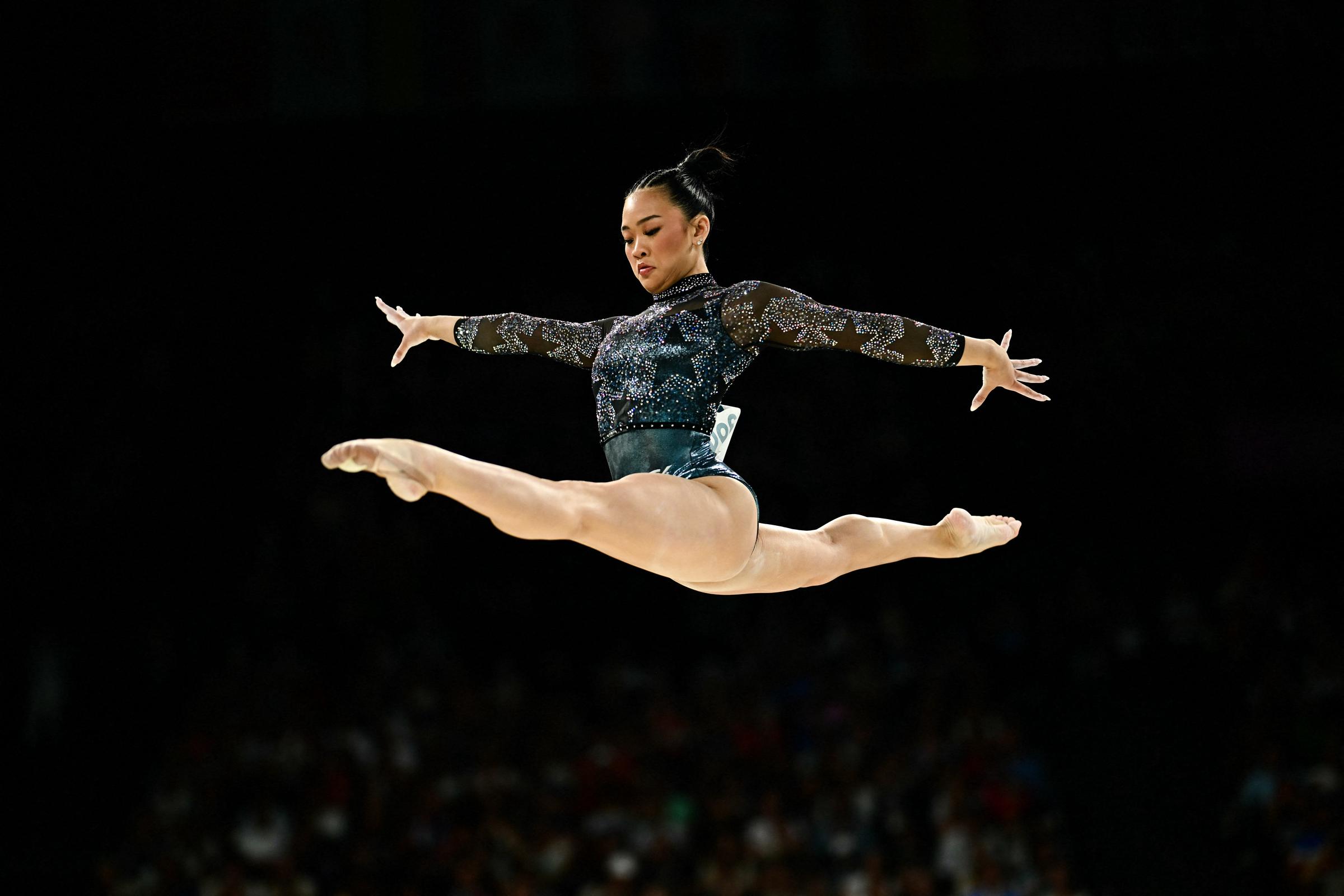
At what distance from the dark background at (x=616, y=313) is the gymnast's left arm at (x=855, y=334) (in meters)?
4.59

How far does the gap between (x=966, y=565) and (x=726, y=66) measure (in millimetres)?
3926

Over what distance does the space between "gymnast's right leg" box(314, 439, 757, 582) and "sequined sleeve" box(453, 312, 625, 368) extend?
2.28 feet

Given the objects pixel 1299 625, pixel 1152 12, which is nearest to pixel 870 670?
pixel 1299 625

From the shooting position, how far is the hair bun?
4211 mm

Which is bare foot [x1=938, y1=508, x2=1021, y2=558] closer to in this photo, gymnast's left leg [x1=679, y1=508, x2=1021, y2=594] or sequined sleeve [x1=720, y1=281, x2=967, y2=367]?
gymnast's left leg [x1=679, y1=508, x2=1021, y2=594]

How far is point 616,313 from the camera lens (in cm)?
1070

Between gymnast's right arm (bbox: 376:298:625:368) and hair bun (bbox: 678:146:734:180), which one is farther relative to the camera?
gymnast's right arm (bbox: 376:298:625:368)

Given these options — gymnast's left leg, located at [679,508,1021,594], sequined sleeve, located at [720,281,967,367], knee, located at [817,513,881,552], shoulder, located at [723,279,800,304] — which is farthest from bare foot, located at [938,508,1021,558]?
shoulder, located at [723,279,800,304]

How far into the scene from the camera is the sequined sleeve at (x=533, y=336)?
437 centimetres

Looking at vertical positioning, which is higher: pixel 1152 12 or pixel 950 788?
pixel 1152 12

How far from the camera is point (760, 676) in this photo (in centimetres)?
958

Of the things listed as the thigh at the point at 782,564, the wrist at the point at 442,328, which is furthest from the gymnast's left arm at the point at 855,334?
the wrist at the point at 442,328

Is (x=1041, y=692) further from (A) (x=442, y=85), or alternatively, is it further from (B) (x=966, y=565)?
(A) (x=442, y=85)

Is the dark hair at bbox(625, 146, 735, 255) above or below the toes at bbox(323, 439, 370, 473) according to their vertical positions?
above
